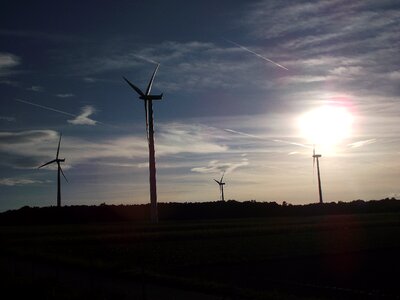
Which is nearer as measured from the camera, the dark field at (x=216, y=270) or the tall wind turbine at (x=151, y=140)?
the dark field at (x=216, y=270)

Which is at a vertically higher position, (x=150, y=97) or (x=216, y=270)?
(x=150, y=97)

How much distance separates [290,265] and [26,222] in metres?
121

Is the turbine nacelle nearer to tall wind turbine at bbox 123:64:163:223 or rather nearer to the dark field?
tall wind turbine at bbox 123:64:163:223

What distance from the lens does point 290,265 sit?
36.2m

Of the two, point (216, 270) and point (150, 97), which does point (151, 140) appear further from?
point (216, 270)

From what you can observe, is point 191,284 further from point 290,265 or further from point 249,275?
point 290,265

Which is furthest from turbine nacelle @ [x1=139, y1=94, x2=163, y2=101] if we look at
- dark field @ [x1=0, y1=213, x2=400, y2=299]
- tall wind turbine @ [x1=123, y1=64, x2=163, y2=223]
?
dark field @ [x1=0, y1=213, x2=400, y2=299]

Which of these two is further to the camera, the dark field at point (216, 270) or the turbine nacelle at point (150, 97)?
the turbine nacelle at point (150, 97)

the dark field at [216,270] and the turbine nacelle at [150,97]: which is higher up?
the turbine nacelle at [150,97]

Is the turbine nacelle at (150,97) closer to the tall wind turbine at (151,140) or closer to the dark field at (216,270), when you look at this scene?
the tall wind turbine at (151,140)

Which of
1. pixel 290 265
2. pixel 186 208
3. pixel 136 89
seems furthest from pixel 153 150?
pixel 186 208

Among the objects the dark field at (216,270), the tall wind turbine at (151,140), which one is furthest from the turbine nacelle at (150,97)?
the dark field at (216,270)

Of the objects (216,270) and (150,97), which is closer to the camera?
(216,270)

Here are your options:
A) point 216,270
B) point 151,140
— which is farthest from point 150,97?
point 216,270
